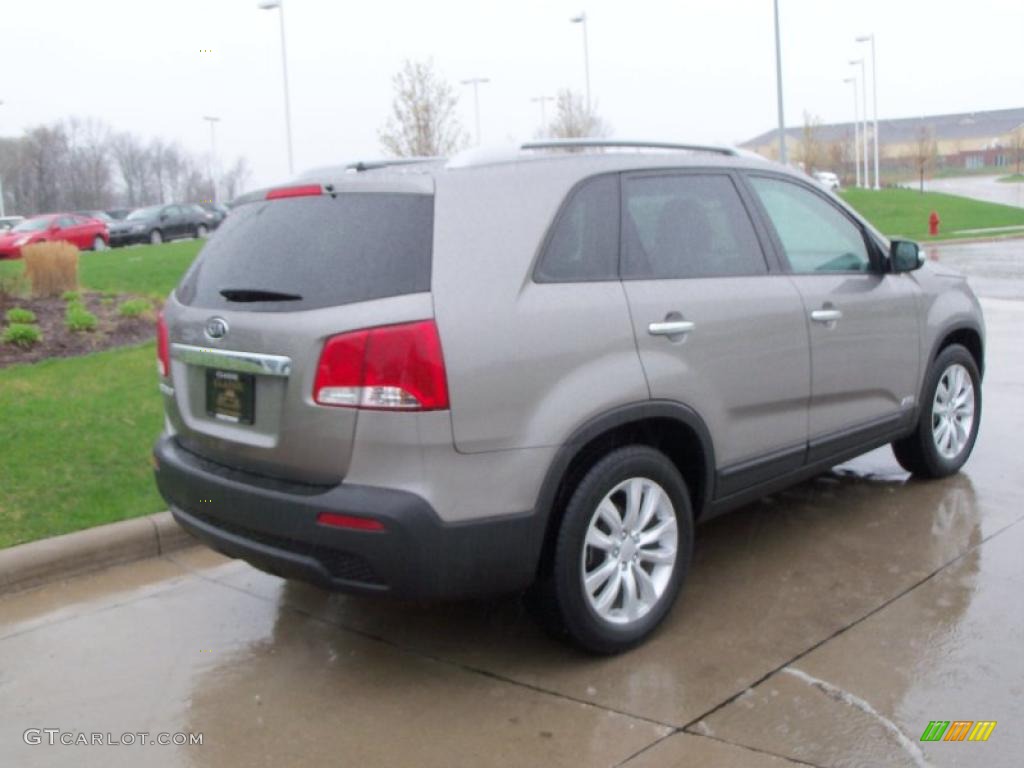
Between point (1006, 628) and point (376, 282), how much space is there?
2689 millimetres

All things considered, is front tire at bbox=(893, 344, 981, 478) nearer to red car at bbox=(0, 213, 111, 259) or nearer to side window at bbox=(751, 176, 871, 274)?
side window at bbox=(751, 176, 871, 274)

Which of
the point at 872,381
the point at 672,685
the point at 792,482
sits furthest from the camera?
the point at 872,381

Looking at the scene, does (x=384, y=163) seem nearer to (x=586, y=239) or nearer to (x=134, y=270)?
(x=586, y=239)

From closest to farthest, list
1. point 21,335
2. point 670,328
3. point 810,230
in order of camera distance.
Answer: point 670,328 → point 810,230 → point 21,335

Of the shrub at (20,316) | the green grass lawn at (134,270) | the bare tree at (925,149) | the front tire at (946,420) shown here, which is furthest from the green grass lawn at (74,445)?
the bare tree at (925,149)

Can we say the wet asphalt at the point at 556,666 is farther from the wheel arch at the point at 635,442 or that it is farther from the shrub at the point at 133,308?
the shrub at the point at 133,308

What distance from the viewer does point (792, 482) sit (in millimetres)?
4879

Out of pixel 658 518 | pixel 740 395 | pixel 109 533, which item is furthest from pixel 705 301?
pixel 109 533

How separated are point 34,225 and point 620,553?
34383mm

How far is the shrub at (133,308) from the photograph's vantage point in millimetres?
10555

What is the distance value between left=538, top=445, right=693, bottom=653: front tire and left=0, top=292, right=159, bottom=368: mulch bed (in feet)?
21.0

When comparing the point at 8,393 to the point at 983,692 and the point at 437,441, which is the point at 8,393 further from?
the point at 983,692

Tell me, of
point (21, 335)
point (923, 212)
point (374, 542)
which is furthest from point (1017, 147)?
point (374, 542)

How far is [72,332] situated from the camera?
9844 millimetres
